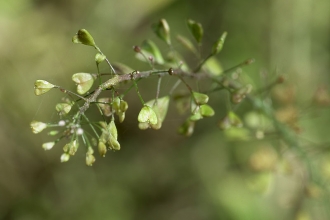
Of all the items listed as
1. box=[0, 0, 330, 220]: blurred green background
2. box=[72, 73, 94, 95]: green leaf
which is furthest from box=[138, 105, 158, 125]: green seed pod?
box=[0, 0, 330, 220]: blurred green background

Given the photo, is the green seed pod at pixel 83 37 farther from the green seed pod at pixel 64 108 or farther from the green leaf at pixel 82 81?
the green seed pod at pixel 64 108

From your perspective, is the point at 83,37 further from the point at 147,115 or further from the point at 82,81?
the point at 147,115

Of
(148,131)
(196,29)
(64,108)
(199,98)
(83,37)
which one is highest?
(83,37)

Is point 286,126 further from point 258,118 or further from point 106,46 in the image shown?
point 106,46

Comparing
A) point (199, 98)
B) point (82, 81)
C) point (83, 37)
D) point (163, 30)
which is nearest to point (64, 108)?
point (82, 81)

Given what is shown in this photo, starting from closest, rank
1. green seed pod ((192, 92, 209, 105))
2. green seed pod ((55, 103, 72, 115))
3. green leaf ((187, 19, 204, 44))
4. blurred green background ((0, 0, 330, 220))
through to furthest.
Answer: green seed pod ((55, 103, 72, 115)), green seed pod ((192, 92, 209, 105)), green leaf ((187, 19, 204, 44)), blurred green background ((0, 0, 330, 220))

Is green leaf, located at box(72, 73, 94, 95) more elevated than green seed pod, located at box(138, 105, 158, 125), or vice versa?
green leaf, located at box(72, 73, 94, 95)

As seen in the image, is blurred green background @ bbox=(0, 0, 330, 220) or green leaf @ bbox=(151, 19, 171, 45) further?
blurred green background @ bbox=(0, 0, 330, 220)

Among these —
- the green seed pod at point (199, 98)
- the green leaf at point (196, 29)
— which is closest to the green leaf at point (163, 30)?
the green leaf at point (196, 29)

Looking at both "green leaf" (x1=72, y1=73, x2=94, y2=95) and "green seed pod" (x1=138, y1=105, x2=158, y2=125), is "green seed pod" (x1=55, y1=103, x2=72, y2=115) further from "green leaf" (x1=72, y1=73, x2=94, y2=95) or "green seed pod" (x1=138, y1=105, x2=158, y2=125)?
"green seed pod" (x1=138, y1=105, x2=158, y2=125)
